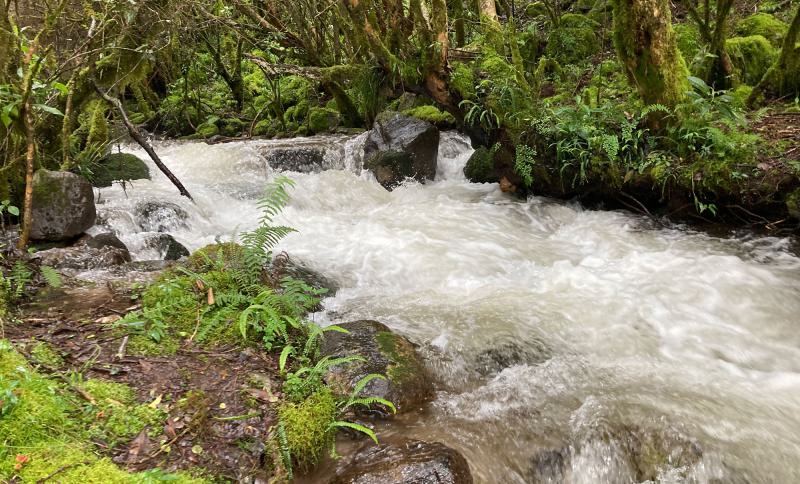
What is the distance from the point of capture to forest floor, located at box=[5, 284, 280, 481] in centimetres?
242

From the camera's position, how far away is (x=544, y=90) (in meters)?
10.8

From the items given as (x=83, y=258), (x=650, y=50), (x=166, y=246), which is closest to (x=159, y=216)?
(x=166, y=246)

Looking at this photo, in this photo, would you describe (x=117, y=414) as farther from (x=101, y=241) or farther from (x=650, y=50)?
(x=650, y=50)

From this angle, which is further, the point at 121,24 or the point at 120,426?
the point at 121,24

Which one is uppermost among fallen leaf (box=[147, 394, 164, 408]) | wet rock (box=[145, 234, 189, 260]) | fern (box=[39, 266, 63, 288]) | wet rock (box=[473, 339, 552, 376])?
fern (box=[39, 266, 63, 288])

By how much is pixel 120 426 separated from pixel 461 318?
2923 millimetres

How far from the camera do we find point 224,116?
15.5 metres

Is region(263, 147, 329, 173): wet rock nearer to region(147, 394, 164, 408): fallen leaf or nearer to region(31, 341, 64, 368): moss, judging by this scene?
region(31, 341, 64, 368): moss

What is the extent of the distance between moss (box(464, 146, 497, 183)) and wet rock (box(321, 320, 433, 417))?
20.1 ft

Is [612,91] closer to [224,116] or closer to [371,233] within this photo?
[371,233]

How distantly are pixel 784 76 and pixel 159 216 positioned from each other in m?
9.78

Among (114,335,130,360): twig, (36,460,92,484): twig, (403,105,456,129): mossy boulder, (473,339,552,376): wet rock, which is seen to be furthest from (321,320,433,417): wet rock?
(403,105,456,129): mossy boulder

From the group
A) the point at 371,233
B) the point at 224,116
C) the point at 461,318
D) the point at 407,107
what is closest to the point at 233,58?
the point at 224,116

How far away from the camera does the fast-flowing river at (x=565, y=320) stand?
3047 millimetres
